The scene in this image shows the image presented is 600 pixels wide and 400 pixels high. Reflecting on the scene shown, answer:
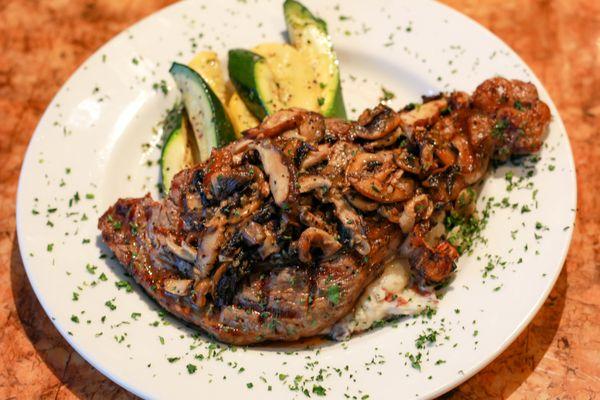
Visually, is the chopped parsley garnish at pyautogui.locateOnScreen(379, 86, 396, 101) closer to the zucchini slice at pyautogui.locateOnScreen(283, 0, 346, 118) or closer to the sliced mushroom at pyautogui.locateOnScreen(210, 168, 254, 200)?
the zucchini slice at pyautogui.locateOnScreen(283, 0, 346, 118)

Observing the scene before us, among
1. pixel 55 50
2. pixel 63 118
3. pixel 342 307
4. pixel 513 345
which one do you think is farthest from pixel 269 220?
pixel 55 50

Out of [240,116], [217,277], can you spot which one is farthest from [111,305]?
[240,116]

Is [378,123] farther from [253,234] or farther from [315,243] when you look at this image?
[253,234]

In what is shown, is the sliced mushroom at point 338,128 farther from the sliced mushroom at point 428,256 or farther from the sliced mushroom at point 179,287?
the sliced mushroom at point 179,287

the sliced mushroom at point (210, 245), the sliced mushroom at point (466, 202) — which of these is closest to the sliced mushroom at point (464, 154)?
the sliced mushroom at point (466, 202)

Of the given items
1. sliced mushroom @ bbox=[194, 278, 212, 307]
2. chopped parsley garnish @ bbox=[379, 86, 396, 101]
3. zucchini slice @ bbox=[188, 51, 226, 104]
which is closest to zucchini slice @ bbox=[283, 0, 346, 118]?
chopped parsley garnish @ bbox=[379, 86, 396, 101]
